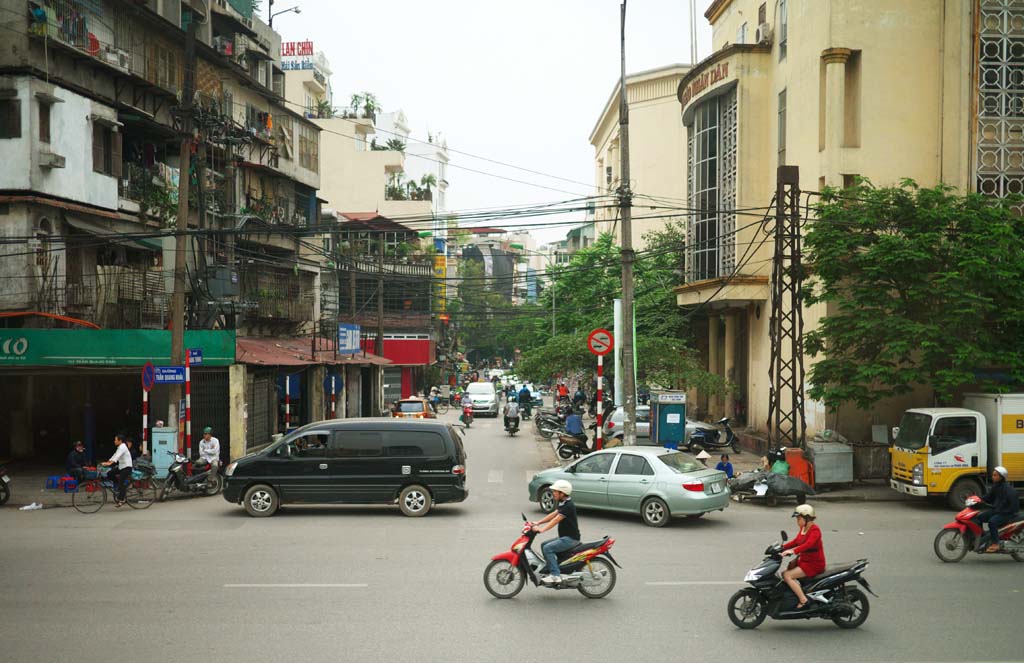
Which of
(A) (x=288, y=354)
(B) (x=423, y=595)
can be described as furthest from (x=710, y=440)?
(B) (x=423, y=595)

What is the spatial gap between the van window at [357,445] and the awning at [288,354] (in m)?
8.24

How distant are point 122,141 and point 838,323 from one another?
22.9 metres

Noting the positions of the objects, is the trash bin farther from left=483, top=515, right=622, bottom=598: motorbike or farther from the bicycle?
the bicycle

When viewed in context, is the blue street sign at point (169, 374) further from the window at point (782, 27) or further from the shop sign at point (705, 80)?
the window at point (782, 27)

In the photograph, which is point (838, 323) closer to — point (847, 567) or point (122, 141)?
point (847, 567)

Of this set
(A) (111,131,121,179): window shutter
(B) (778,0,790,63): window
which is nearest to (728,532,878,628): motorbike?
(A) (111,131,121,179): window shutter

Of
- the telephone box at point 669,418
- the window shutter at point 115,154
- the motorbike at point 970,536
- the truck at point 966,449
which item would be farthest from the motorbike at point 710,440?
the window shutter at point 115,154

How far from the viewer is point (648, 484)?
659 inches

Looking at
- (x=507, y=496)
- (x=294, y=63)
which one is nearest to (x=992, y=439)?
(x=507, y=496)

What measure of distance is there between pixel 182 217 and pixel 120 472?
19.9ft

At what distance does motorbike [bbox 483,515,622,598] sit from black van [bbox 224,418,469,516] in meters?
6.68

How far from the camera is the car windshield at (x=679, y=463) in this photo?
55.5ft

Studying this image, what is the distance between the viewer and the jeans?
11.0 metres

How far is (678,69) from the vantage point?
67.8m
